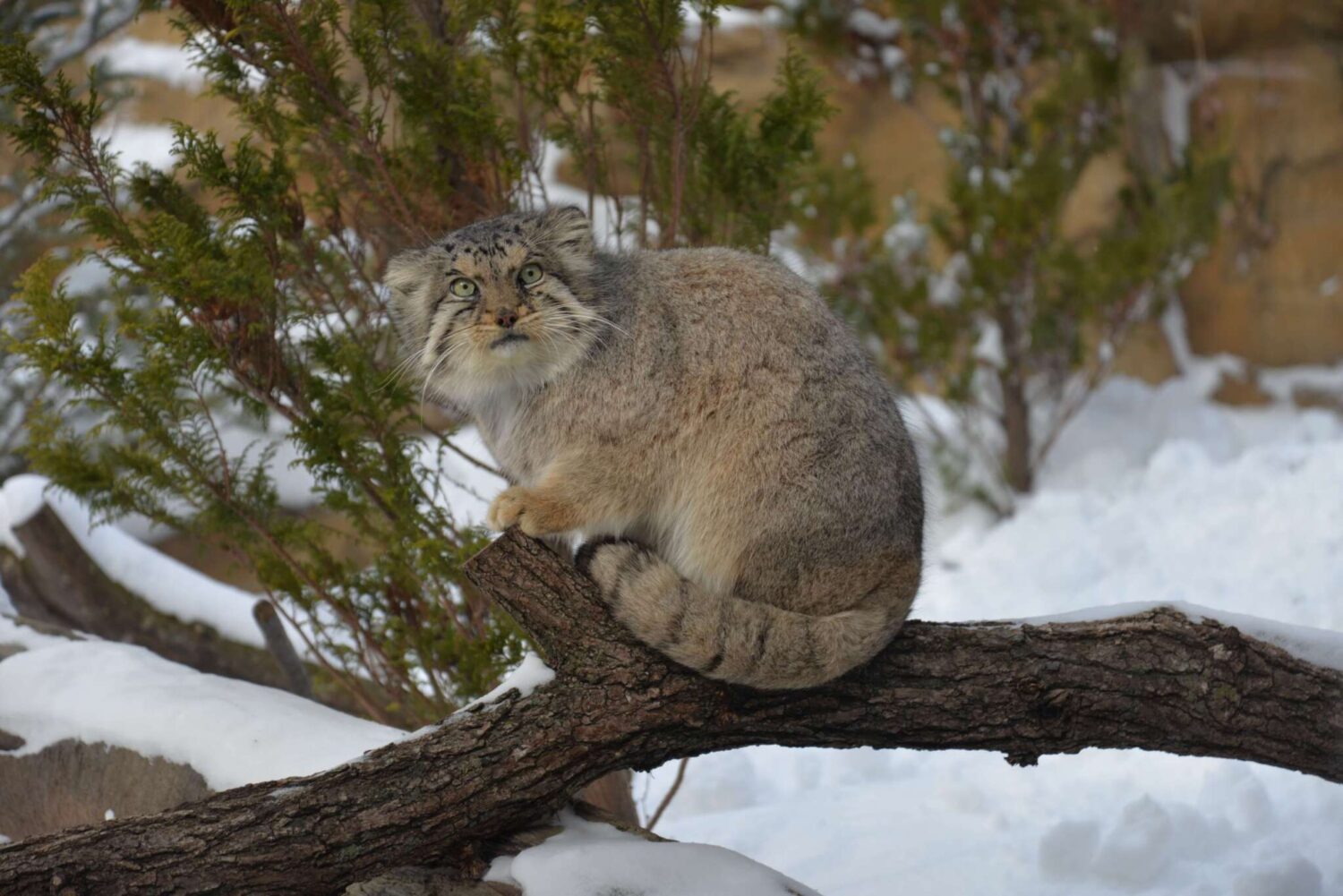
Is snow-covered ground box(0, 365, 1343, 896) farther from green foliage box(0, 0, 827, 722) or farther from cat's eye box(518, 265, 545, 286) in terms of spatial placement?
cat's eye box(518, 265, 545, 286)

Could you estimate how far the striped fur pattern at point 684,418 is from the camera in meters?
3.63

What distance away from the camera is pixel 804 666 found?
134 inches

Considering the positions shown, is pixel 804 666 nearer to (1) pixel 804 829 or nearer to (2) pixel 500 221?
(2) pixel 500 221

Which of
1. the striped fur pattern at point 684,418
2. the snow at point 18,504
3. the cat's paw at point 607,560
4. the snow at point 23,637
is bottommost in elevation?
the cat's paw at point 607,560

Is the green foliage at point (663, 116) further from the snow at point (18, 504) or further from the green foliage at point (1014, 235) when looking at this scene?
the green foliage at point (1014, 235)

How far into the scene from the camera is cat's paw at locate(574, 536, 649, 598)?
3.43 m

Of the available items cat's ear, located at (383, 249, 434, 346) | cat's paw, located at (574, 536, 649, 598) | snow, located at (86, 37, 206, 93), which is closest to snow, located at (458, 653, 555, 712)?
cat's paw, located at (574, 536, 649, 598)

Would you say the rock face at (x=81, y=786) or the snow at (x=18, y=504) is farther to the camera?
the snow at (x=18, y=504)

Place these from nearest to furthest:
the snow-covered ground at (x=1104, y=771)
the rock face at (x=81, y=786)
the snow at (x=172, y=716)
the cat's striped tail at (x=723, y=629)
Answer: the cat's striped tail at (x=723, y=629) → the snow at (x=172, y=716) → the rock face at (x=81, y=786) → the snow-covered ground at (x=1104, y=771)

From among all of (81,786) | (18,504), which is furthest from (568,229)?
(18,504)

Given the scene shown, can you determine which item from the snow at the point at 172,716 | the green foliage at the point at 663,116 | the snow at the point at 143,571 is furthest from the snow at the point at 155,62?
the snow at the point at 172,716

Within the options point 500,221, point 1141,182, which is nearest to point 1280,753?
point 500,221

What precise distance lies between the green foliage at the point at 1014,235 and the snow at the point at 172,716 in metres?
5.59

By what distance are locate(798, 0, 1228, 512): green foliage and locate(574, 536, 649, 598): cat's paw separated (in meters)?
5.70
